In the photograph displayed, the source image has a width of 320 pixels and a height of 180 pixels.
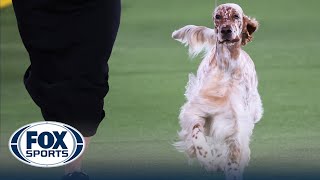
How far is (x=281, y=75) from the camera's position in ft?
13.3

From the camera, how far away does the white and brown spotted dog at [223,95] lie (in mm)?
3545

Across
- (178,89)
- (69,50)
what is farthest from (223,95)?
(69,50)

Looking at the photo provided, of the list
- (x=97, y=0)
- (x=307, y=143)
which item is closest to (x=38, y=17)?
(x=97, y=0)

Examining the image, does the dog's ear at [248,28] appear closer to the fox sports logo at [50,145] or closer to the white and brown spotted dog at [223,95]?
the white and brown spotted dog at [223,95]

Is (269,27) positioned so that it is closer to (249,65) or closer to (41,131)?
(249,65)

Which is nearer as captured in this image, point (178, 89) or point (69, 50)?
point (69, 50)

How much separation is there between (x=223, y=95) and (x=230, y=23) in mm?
216

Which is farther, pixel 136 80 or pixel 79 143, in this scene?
pixel 136 80

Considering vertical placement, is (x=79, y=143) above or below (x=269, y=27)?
below

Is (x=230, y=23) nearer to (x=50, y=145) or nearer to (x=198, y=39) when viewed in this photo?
(x=198, y=39)

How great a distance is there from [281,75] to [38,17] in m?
0.97

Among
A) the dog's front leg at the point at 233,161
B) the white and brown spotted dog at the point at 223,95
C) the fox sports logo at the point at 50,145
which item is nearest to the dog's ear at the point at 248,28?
the white and brown spotted dog at the point at 223,95

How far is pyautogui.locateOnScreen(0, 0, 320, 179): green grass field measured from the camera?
145 inches

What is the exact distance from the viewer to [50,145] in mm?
3568
